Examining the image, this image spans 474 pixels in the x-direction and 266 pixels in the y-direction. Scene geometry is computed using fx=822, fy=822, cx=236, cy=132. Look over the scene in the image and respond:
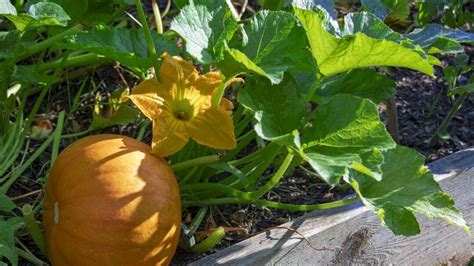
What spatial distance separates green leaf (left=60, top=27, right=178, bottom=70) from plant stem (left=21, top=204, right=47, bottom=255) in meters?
0.36

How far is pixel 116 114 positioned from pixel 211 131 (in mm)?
563

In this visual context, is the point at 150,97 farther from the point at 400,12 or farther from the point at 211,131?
the point at 400,12

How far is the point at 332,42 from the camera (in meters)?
1.59

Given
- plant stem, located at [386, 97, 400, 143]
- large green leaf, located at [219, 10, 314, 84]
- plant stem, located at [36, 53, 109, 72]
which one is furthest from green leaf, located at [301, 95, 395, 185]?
plant stem, located at [36, 53, 109, 72]

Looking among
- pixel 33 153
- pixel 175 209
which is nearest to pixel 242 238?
pixel 175 209

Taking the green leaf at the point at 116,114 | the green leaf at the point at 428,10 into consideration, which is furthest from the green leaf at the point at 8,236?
the green leaf at the point at 428,10

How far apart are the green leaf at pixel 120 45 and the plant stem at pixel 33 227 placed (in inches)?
14.3

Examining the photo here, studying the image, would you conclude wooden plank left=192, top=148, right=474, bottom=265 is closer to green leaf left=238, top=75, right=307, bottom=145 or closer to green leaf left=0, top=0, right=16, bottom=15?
green leaf left=238, top=75, right=307, bottom=145

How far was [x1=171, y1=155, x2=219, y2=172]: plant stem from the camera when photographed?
71.2 inches

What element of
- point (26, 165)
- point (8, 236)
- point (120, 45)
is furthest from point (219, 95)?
point (26, 165)

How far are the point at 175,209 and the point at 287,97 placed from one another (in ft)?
1.11

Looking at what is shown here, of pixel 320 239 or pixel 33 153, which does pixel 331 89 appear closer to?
pixel 320 239

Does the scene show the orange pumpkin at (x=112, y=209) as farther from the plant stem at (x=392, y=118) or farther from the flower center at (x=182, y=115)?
the plant stem at (x=392, y=118)

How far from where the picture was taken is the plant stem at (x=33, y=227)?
1.67 meters
